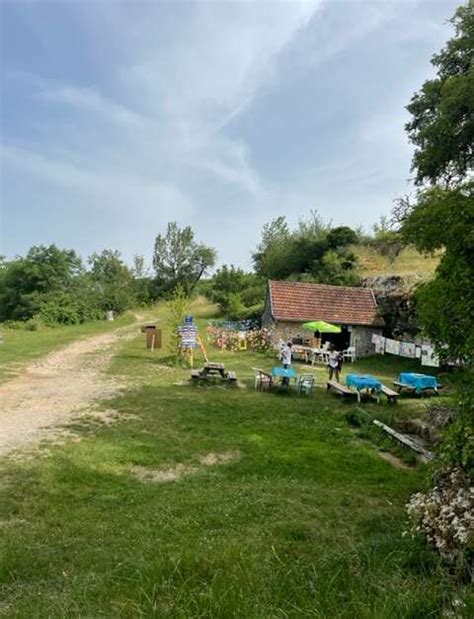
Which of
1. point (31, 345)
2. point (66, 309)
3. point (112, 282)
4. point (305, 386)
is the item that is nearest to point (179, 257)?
point (112, 282)

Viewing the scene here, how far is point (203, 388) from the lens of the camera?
1400 cm

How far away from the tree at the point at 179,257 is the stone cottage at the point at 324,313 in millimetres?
34660

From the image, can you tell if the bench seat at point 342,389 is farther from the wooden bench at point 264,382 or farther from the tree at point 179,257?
the tree at point 179,257

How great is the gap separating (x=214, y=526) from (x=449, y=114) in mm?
17208

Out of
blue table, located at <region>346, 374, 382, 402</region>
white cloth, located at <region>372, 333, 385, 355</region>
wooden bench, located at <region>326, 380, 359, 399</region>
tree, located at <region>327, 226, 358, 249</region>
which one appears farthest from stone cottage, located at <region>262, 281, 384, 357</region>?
tree, located at <region>327, 226, 358, 249</region>

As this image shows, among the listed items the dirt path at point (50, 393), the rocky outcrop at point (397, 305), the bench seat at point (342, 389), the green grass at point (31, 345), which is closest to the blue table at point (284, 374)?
the bench seat at point (342, 389)

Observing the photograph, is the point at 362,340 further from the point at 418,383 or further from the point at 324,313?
the point at 418,383

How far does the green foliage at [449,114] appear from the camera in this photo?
1689 cm

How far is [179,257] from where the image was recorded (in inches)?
2352

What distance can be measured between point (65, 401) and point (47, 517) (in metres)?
6.69

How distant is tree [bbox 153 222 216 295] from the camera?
59625 millimetres

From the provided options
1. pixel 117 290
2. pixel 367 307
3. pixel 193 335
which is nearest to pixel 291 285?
pixel 367 307

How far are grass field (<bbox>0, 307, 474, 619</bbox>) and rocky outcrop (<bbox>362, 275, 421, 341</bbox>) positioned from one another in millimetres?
14220

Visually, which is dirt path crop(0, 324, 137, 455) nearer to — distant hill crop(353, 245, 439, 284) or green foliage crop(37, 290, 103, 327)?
green foliage crop(37, 290, 103, 327)
